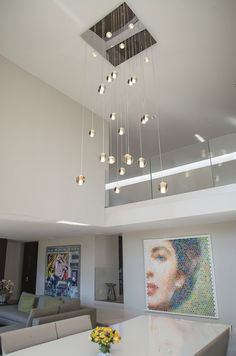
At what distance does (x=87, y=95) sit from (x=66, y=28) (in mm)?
1857

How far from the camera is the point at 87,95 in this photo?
6137 millimetres

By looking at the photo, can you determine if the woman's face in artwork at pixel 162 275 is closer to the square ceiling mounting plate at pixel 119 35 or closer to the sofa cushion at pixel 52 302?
the sofa cushion at pixel 52 302

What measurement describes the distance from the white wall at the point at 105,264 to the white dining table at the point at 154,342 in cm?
503

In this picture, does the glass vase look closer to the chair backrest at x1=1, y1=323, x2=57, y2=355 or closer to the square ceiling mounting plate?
the chair backrest at x1=1, y1=323, x2=57, y2=355

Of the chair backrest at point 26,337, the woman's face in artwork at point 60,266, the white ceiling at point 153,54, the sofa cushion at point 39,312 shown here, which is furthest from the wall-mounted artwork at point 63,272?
the chair backrest at point 26,337

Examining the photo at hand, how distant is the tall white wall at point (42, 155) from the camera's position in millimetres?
4711

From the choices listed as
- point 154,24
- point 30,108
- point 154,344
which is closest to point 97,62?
point 154,24

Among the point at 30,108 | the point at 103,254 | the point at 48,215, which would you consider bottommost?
the point at 103,254

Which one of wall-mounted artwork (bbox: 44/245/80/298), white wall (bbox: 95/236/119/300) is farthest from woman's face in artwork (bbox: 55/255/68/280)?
white wall (bbox: 95/236/119/300)

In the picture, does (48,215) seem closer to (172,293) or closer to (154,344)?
(154,344)

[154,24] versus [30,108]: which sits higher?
[154,24]

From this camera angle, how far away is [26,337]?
9.04 feet

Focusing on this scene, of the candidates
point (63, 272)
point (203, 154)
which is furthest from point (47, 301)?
point (203, 154)

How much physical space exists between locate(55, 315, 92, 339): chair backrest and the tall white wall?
7.01ft
